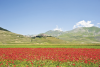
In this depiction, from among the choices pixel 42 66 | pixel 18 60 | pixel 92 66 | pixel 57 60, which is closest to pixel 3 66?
pixel 18 60

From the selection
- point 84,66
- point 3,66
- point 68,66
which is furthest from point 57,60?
point 3,66

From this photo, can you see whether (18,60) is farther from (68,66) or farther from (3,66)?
(68,66)

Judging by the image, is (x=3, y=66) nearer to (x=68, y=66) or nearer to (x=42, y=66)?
(x=42, y=66)

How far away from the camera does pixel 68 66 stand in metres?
9.80

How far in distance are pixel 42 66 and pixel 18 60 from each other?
395cm

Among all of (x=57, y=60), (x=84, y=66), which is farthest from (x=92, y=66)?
(x=57, y=60)

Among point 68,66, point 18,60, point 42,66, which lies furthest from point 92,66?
point 18,60

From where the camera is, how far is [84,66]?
31.7 feet

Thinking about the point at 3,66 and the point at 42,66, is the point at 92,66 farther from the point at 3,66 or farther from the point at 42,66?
the point at 3,66

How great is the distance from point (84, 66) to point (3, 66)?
8420 mm

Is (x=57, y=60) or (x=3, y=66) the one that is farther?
(x=57, y=60)

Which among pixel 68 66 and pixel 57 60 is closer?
pixel 68 66

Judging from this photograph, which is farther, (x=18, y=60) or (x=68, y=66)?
(x=18, y=60)

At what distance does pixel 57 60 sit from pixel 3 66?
6.14 m
